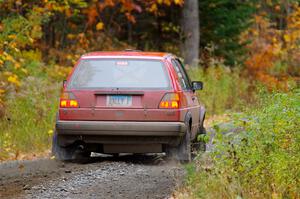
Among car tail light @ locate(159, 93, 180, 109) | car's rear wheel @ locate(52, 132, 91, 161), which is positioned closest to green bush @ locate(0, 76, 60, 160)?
car's rear wheel @ locate(52, 132, 91, 161)

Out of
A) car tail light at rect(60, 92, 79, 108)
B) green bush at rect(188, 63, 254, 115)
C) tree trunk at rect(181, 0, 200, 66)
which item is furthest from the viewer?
tree trunk at rect(181, 0, 200, 66)

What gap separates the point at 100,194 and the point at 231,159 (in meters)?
1.84

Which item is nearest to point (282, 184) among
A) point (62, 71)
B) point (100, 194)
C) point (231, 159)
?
point (231, 159)

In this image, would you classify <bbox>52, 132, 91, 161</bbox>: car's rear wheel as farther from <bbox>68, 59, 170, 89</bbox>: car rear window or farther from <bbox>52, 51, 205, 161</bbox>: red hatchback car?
<bbox>68, 59, 170, 89</bbox>: car rear window

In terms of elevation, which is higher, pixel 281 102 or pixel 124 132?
pixel 281 102

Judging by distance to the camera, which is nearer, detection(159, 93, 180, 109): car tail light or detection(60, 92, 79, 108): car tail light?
detection(159, 93, 180, 109): car tail light

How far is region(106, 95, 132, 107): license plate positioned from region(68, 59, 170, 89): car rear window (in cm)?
15

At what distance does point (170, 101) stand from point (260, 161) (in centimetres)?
367

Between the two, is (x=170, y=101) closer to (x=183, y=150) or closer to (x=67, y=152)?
(x=183, y=150)

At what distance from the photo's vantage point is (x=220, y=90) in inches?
891

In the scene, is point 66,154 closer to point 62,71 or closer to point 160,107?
point 160,107

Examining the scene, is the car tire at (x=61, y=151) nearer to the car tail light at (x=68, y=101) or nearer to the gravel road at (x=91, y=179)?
the gravel road at (x=91, y=179)

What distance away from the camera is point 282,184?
7930 millimetres

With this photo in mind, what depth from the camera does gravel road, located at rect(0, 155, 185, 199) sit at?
9727 mm
